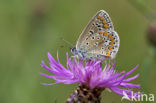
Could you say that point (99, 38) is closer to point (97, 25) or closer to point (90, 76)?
point (97, 25)

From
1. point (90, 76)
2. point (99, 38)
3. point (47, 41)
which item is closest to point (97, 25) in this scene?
point (99, 38)

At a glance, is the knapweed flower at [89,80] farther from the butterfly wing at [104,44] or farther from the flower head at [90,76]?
the butterfly wing at [104,44]

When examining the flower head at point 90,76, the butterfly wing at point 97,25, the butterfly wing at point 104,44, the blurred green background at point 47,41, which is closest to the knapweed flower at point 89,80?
the flower head at point 90,76

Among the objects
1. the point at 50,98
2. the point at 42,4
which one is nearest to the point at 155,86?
the point at 50,98

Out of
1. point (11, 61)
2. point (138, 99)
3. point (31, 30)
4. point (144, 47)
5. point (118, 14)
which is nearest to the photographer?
point (138, 99)

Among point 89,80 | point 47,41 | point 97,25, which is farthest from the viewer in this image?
point 47,41

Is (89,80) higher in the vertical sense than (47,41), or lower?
lower

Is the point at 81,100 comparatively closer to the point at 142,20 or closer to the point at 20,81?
the point at 20,81

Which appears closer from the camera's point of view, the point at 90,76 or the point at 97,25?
the point at 90,76
